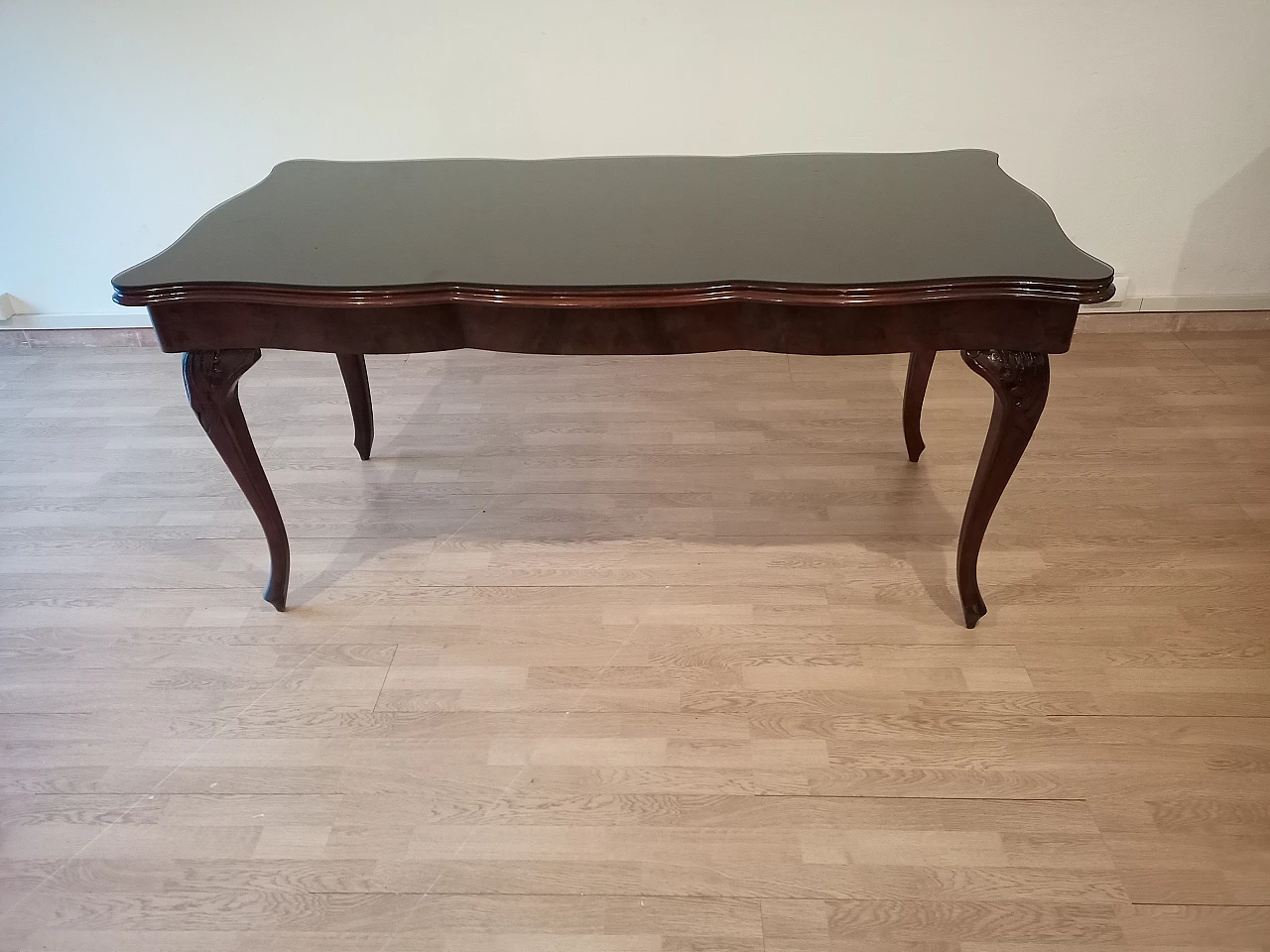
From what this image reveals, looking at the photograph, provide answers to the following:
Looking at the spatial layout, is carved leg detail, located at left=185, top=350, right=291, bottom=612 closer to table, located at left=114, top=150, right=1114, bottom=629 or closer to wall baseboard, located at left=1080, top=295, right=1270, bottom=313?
table, located at left=114, top=150, right=1114, bottom=629

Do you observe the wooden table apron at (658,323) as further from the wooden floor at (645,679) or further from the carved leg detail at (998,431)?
the wooden floor at (645,679)

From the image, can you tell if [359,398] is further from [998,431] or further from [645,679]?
[998,431]

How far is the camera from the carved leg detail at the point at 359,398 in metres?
1.93

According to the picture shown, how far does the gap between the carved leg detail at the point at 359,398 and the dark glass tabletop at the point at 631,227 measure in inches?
16.6

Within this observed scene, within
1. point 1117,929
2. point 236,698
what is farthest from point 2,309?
point 1117,929

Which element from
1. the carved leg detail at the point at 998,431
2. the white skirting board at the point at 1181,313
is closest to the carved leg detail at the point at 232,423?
the carved leg detail at the point at 998,431

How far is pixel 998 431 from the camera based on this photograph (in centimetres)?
140

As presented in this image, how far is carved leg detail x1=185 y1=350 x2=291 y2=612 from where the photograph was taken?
140 cm

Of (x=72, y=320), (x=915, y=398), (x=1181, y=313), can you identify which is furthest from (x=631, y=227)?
(x=72, y=320)

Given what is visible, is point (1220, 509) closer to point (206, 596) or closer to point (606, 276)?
point (606, 276)

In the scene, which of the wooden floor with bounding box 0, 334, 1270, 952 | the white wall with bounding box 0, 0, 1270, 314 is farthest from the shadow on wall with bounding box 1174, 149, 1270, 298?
the wooden floor with bounding box 0, 334, 1270, 952

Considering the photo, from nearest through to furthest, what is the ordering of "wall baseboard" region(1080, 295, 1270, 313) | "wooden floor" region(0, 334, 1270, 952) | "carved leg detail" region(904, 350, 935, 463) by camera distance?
"wooden floor" region(0, 334, 1270, 952) < "carved leg detail" region(904, 350, 935, 463) < "wall baseboard" region(1080, 295, 1270, 313)

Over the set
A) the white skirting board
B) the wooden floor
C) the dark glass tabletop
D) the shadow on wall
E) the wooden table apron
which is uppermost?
the dark glass tabletop

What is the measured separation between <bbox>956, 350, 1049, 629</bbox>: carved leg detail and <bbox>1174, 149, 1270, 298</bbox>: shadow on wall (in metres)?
1.49
